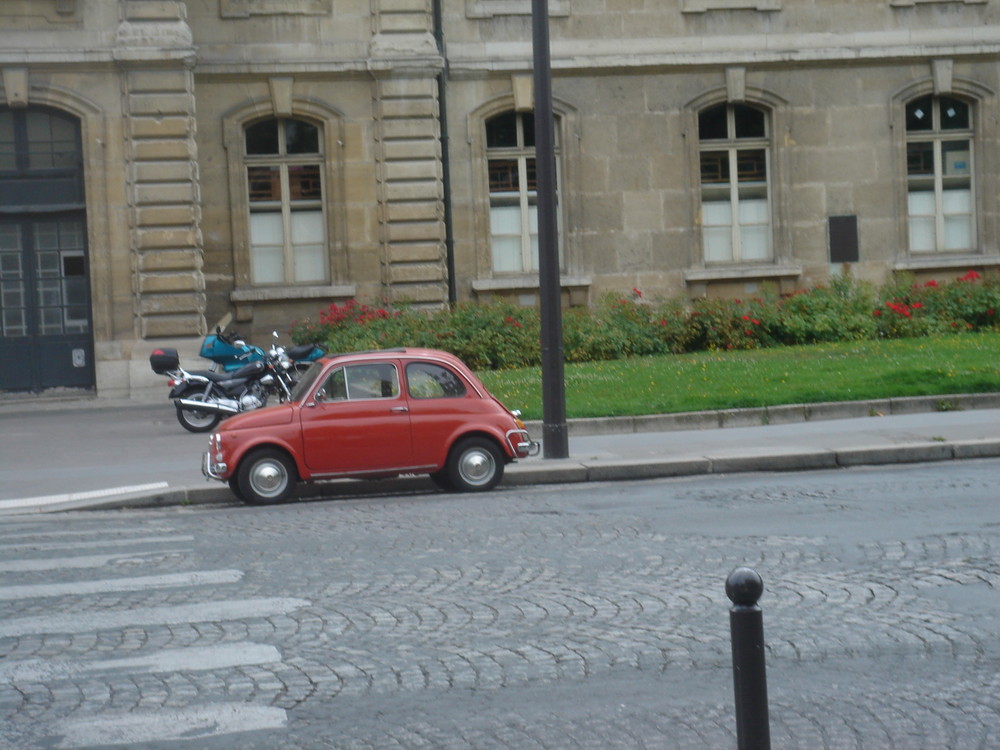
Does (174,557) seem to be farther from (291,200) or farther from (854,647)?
(291,200)

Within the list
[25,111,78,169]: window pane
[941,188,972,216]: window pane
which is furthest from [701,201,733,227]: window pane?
[25,111,78,169]: window pane

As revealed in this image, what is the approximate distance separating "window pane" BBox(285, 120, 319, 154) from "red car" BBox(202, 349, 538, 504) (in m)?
13.1

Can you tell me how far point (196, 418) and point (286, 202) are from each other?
26.2ft

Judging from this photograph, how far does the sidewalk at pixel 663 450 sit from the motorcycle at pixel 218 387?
41 cm

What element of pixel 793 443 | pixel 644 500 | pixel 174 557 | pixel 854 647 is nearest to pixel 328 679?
pixel 854 647

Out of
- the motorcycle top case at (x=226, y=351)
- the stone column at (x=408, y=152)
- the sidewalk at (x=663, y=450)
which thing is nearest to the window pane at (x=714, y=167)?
the stone column at (x=408, y=152)

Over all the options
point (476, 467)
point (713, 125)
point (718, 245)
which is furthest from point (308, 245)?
point (476, 467)

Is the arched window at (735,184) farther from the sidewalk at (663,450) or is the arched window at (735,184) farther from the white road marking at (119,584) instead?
the white road marking at (119,584)

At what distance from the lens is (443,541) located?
10828 mm

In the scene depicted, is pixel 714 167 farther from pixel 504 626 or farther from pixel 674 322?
pixel 504 626

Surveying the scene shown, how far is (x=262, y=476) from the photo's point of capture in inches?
539

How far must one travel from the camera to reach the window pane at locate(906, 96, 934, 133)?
28.7 meters

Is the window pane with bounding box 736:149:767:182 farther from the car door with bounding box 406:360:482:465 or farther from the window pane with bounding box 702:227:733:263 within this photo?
the car door with bounding box 406:360:482:465

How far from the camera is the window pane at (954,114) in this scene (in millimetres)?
28812
